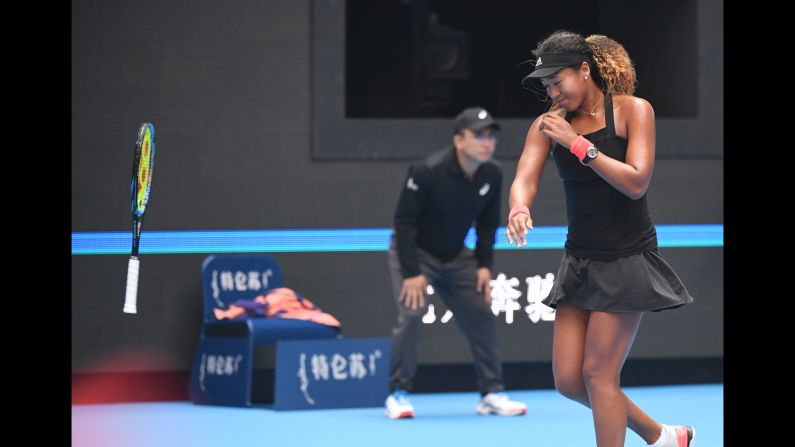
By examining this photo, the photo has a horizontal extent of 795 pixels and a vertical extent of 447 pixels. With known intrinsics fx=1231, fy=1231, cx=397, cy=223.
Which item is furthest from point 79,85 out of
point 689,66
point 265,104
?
point 689,66

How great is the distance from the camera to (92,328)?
7738 millimetres

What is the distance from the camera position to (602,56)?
4387mm

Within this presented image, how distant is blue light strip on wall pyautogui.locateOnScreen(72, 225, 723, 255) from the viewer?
7.72 m

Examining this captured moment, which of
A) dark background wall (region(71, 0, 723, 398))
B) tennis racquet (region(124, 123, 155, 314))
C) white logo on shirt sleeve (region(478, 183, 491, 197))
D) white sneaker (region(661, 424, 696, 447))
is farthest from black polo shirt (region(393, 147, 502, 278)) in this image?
tennis racquet (region(124, 123, 155, 314))

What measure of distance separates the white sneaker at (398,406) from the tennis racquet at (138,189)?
3.27 meters

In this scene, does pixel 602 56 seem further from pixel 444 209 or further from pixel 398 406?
pixel 398 406

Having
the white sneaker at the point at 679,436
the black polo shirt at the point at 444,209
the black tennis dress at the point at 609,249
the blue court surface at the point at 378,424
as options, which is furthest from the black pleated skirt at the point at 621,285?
the black polo shirt at the point at 444,209

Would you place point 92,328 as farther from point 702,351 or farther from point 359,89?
point 702,351

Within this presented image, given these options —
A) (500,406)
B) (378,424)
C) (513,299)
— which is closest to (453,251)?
(500,406)

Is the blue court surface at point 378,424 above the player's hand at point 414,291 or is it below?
below

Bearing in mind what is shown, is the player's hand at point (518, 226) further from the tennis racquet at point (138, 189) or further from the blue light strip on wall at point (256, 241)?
the blue light strip on wall at point (256, 241)

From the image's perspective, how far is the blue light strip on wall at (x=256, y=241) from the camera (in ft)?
25.3

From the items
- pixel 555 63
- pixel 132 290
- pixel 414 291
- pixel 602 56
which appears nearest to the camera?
pixel 132 290

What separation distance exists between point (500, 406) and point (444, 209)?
119 centimetres
